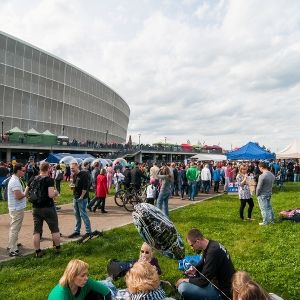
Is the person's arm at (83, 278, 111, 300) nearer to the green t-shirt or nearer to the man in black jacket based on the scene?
the green t-shirt

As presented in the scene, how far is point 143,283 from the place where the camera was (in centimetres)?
411

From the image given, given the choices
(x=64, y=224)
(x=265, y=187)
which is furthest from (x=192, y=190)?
(x=64, y=224)

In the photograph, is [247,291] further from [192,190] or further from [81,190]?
[192,190]

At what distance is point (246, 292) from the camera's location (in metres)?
3.49

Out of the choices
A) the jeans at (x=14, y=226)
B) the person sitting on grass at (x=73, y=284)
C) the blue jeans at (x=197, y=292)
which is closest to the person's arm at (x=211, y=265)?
the blue jeans at (x=197, y=292)

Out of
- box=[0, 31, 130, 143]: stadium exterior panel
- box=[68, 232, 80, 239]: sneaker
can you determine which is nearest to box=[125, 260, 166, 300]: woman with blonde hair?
box=[68, 232, 80, 239]: sneaker

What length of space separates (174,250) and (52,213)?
276 centimetres

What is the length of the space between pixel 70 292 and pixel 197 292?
1729 millimetres

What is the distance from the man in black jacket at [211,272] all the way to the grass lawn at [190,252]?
4.42 feet

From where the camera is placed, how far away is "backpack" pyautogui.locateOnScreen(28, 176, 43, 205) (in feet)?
25.2

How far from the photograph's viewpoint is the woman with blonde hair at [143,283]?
412 cm

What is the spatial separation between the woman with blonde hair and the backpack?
13.1 ft

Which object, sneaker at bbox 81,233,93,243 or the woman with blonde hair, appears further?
sneaker at bbox 81,233,93,243

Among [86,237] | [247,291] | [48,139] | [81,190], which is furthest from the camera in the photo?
[48,139]
